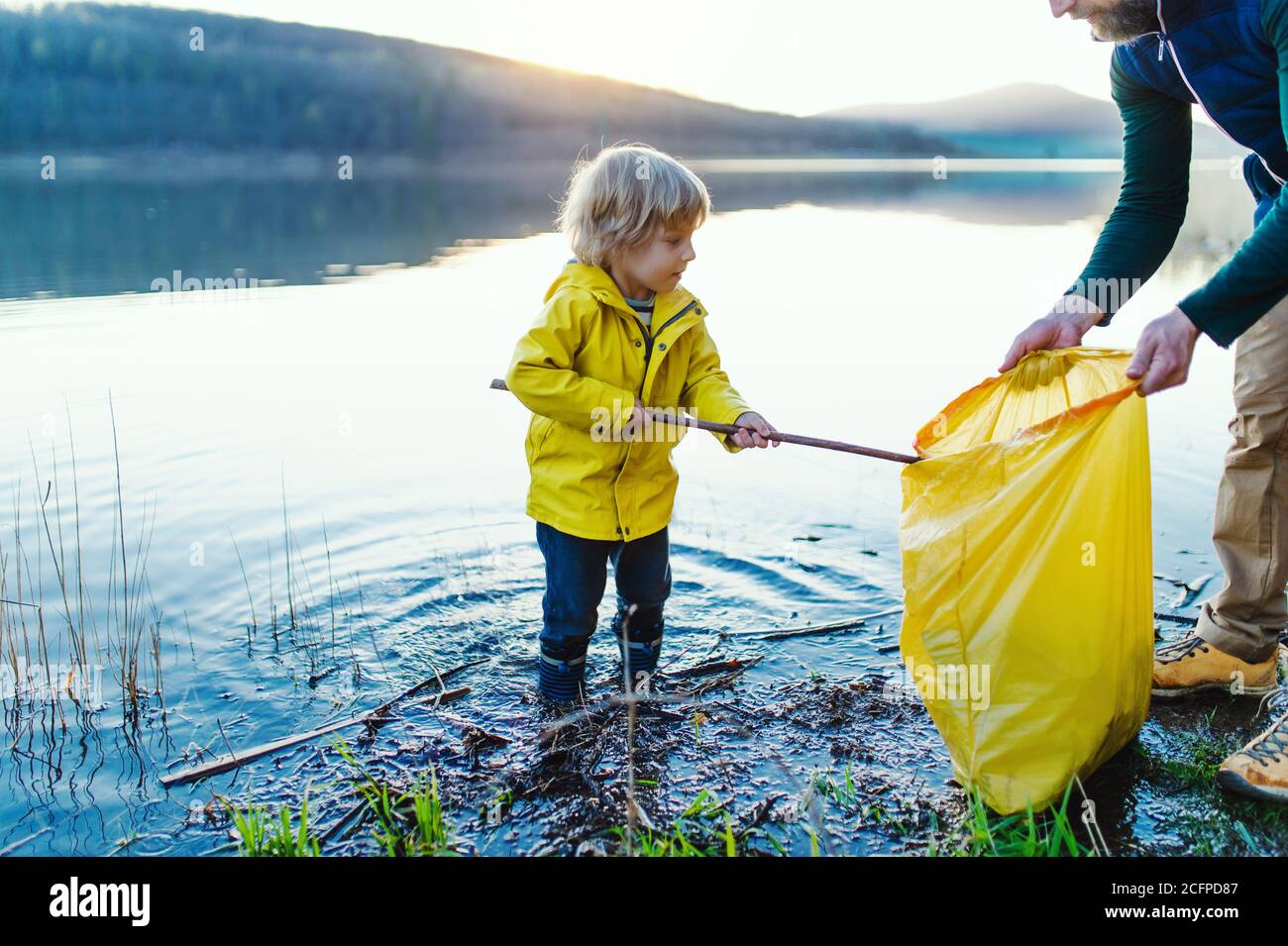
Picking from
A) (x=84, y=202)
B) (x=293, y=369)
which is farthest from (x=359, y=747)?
(x=84, y=202)

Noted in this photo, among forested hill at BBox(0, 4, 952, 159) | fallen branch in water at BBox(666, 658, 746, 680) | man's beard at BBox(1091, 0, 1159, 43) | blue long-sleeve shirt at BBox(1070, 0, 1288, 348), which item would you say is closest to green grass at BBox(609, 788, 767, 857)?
fallen branch in water at BBox(666, 658, 746, 680)

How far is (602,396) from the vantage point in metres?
2.83

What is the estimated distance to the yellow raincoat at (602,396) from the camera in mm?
2840

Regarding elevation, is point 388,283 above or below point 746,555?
above

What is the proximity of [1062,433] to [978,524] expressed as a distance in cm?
30

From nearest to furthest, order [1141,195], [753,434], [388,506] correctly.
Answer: [753,434] → [1141,195] → [388,506]

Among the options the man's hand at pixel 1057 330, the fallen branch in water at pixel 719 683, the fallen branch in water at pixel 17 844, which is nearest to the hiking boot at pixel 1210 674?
the man's hand at pixel 1057 330

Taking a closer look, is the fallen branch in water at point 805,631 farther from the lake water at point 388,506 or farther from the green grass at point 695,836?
the green grass at point 695,836

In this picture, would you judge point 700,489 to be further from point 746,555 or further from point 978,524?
point 978,524

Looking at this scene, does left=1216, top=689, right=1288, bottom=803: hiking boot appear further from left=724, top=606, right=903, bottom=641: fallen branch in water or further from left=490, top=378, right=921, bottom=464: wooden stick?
left=724, top=606, right=903, bottom=641: fallen branch in water

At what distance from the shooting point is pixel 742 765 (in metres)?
2.97

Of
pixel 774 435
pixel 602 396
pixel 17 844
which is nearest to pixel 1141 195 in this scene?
pixel 774 435

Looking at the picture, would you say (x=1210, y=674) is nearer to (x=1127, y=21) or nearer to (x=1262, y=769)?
(x=1262, y=769)

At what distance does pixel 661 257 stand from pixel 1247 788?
2154 millimetres
